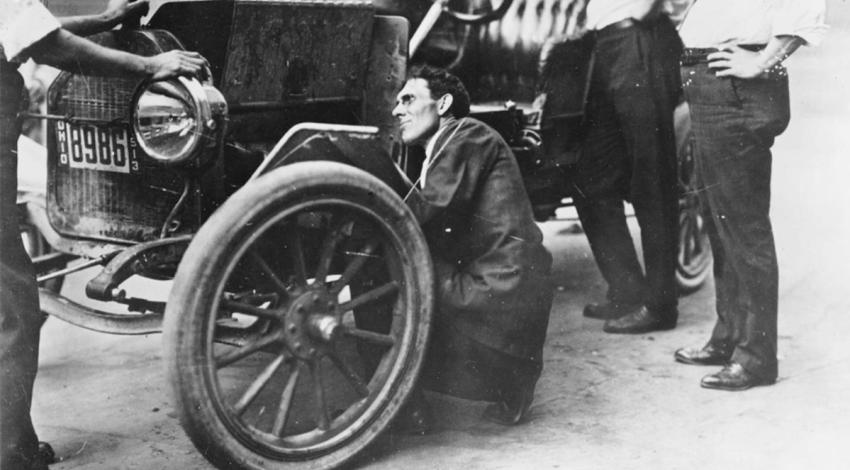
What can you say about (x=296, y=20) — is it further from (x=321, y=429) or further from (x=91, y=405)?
(x=91, y=405)

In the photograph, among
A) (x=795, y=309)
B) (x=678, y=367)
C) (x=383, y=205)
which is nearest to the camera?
(x=383, y=205)

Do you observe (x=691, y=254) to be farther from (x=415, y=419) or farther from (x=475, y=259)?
(x=415, y=419)

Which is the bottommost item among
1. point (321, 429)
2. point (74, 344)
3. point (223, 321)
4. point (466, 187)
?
point (74, 344)

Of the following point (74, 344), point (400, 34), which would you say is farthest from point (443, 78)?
point (74, 344)

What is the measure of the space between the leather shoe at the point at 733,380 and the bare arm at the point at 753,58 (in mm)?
1131

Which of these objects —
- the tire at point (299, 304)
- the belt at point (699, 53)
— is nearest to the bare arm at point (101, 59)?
the tire at point (299, 304)

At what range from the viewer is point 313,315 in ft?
9.60

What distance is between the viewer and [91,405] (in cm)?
368

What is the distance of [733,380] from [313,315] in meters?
1.78

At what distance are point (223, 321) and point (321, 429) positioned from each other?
448 millimetres

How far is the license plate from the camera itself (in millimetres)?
3305

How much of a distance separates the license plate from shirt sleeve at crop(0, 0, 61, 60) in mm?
587

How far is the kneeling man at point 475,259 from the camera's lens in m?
3.26

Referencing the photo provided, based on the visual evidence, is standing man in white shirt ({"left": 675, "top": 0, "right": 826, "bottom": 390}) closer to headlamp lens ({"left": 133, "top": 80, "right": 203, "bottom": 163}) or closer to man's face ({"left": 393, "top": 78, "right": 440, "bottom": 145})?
man's face ({"left": 393, "top": 78, "right": 440, "bottom": 145})
